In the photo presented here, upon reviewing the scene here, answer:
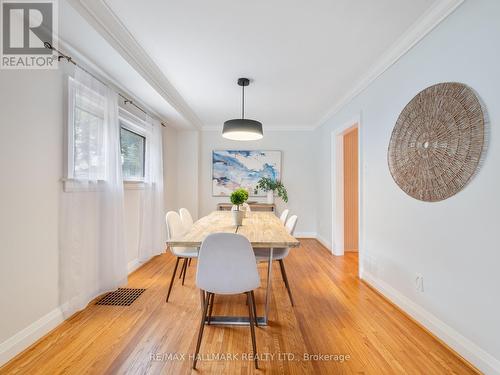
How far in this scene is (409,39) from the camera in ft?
7.00

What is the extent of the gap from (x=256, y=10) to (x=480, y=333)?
104 inches

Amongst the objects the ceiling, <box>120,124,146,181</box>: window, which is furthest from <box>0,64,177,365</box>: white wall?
<box>120,124,146,181</box>: window

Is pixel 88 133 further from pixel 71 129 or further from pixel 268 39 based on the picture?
pixel 268 39

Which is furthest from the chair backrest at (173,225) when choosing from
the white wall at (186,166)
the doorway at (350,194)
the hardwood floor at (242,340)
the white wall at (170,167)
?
the doorway at (350,194)

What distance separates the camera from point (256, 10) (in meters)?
1.87

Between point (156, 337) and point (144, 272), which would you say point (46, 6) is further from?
point (144, 272)

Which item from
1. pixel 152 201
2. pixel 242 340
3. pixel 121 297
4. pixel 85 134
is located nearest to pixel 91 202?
pixel 85 134

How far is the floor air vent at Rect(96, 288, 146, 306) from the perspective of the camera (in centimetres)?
238

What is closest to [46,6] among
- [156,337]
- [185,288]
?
[156,337]

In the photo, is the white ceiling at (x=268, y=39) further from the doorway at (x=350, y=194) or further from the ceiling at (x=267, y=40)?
the doorway at (x=350, y=194)

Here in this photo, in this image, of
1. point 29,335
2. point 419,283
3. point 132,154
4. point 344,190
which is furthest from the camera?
point 344,190

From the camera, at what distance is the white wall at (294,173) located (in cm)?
537
